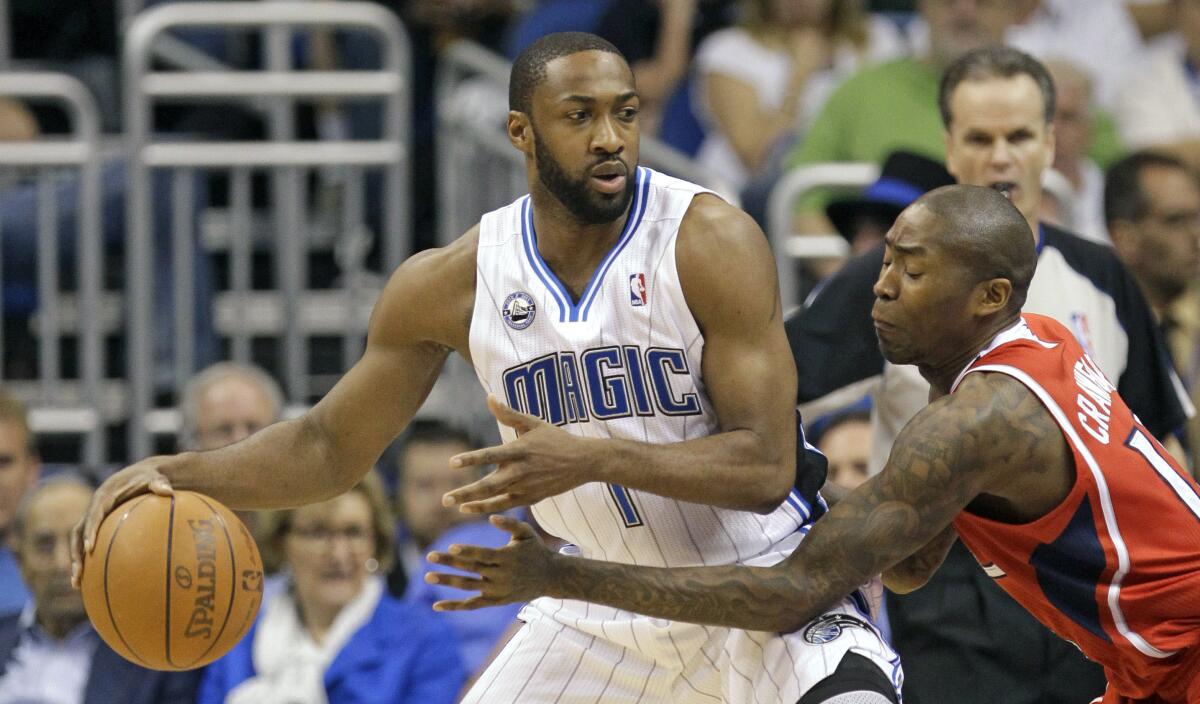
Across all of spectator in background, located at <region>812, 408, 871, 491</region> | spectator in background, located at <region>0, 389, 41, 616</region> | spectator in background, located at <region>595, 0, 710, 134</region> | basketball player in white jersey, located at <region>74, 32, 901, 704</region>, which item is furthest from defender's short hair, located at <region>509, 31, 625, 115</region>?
spectator in background, located at <region>595, 0, 710, 134</region>

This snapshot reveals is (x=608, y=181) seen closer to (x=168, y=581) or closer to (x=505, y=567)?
(x=505, y=567)

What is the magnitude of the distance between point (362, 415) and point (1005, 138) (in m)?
2.12

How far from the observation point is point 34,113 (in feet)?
30.7

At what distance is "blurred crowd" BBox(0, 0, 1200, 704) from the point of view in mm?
5785

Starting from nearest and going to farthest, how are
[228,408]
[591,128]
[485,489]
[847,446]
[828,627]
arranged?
[485,489] → [828,627] → [591,128] → [847,446] → [228,408]

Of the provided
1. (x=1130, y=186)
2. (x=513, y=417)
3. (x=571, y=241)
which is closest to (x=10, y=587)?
(x=571, y=241)

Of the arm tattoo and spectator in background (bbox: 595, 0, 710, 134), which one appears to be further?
spectator in background (bbox: 595, 0, 710, 134)

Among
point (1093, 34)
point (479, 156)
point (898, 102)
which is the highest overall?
point (1093, 34)

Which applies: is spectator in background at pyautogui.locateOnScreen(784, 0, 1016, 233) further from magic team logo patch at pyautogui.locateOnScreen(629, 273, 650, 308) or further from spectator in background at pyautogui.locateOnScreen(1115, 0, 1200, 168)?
magic team logo patch at pyautogui.locateOnScreen(629, 273, 650, 308)

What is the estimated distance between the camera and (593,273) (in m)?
4.79

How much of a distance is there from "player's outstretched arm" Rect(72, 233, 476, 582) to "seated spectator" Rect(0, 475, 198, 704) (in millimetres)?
2125

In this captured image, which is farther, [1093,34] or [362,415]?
[1093,34]

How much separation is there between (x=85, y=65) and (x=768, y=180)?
3508mm

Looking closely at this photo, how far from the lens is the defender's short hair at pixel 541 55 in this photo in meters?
4.70
